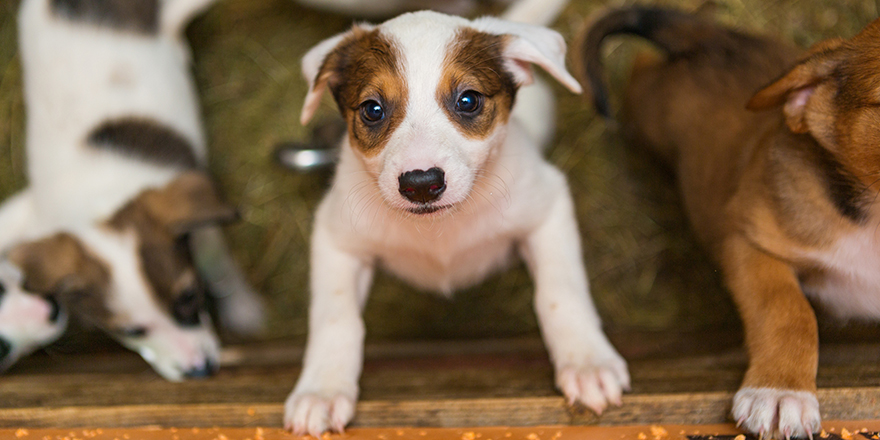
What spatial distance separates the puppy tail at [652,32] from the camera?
321cm

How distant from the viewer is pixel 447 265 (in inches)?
111

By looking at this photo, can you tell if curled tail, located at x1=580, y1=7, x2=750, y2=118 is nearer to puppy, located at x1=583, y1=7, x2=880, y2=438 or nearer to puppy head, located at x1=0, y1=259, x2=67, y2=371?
puppy, located at x1=583, y1=7, x2=880, y2=438

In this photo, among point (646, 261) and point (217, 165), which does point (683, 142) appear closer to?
point (646, 261)

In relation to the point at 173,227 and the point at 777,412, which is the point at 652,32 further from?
the point at 173,227

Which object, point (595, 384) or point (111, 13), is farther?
point (111, 13)

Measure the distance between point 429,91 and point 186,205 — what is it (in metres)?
1.74

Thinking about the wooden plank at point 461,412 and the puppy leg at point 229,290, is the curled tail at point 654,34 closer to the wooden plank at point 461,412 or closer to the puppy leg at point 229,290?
the wooden plank at point 461,412

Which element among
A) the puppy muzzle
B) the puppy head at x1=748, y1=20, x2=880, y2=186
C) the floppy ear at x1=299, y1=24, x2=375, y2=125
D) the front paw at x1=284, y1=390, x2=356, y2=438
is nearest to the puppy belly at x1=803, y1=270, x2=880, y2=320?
the puppy head at x1=748, y1=20, x2=880, y2=186

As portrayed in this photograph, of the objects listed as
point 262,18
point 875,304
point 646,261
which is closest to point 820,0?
point 646,261

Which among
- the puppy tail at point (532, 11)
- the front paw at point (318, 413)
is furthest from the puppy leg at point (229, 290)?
the puppy tail at point (532, 11)

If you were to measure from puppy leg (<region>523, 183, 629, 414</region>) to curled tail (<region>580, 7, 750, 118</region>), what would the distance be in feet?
2.17

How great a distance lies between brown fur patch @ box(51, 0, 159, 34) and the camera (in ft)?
12.2

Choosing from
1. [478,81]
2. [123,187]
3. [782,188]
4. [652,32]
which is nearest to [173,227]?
[123,187]

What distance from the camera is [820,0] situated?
151 inches
